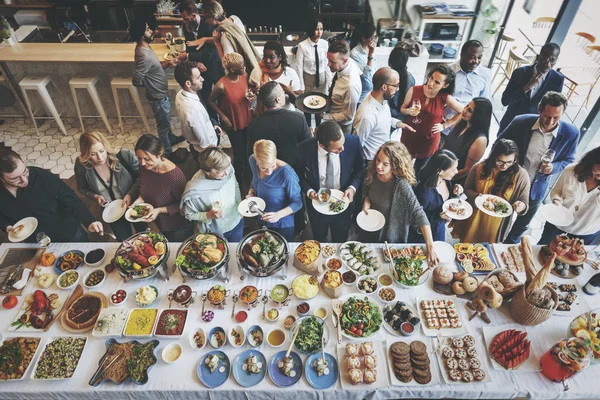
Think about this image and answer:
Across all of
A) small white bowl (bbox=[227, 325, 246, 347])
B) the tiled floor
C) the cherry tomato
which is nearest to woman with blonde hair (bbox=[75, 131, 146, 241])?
the cherry tomato

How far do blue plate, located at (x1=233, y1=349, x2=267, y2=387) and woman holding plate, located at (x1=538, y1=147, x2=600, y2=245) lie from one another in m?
2.74

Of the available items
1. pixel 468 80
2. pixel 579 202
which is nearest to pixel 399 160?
pixel 579 202

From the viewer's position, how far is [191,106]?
4.00 meters

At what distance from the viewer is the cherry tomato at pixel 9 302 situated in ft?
9.04

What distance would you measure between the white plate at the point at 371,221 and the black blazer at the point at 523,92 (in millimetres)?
2354

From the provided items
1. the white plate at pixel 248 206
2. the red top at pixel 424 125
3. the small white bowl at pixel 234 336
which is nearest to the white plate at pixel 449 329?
the small white bowl at pixel 234 336

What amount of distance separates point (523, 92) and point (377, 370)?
3.60 meters

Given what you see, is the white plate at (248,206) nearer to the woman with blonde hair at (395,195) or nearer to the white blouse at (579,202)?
the woman with blonde hair at (395,195)

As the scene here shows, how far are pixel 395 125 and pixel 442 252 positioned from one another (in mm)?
1738

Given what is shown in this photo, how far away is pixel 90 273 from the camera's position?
9.68 ft

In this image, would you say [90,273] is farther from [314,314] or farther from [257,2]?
[257,2]

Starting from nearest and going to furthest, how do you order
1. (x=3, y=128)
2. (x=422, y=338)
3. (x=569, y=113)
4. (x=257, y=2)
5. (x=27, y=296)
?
(x=422, y=338) < (x=27, y=296) < (x=569, y=113) < (x=3, y=128) < (x=257, y=2)

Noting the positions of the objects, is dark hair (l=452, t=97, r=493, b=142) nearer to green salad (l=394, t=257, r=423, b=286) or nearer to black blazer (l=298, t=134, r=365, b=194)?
black blazer (l=298, t=134, r=365, b=194)

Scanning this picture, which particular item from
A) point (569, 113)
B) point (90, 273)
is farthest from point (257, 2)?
point (90, 273)
